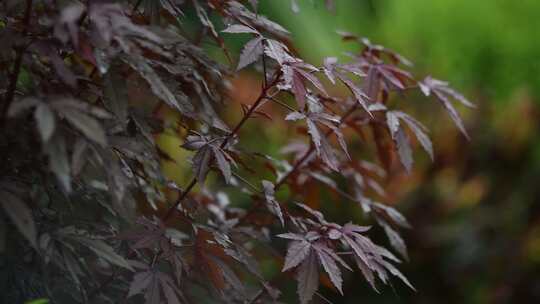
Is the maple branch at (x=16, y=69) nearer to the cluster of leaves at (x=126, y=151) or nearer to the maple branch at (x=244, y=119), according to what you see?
the cluster of leaves at (x=126, y=151)

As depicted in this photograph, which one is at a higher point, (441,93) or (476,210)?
(441,93)

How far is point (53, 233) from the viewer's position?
4.81 ft

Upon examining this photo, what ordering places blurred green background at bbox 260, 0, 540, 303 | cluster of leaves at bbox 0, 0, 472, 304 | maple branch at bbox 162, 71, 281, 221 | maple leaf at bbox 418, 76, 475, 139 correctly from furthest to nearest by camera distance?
1. blurred green background at bbox 260, 0, 540, 303
2. maple leaf at bbox 418, 76, 475, 139
3. maple branch at bbox 162, 71, 281, 221
4. cluster of leaves at bbox 0, 0, 472, 304

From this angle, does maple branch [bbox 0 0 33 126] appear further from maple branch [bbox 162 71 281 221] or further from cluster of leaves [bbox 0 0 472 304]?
maple branch [bbox 162 71 281 221]

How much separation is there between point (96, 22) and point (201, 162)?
16.9 inches

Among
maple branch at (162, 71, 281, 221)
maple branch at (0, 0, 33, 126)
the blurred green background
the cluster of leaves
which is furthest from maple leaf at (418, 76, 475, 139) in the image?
the blurred green background

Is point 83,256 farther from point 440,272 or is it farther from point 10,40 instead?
point 440,272

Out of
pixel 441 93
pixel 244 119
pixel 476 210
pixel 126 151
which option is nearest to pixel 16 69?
pixel 126 151

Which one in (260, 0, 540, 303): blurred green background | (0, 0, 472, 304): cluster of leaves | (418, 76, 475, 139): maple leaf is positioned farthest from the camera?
(260, 0, 540, 303): blurred green background

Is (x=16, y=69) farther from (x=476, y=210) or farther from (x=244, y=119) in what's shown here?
(x=476, y=210)

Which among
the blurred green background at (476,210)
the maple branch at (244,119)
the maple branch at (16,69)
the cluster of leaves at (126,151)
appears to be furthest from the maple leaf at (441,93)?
the blurred green background at (476,210)

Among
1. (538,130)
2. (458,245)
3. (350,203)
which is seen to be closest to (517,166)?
(538,130)

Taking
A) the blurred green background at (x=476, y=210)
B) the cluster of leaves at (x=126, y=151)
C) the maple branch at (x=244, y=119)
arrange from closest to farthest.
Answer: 1. the cluster of leaves at (x=126, y=151)
2. the maple branch at (x=244, y=119)
3. the blurred green background at (x=476, y=210)

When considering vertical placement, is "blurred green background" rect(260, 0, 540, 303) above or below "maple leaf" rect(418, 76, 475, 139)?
below
